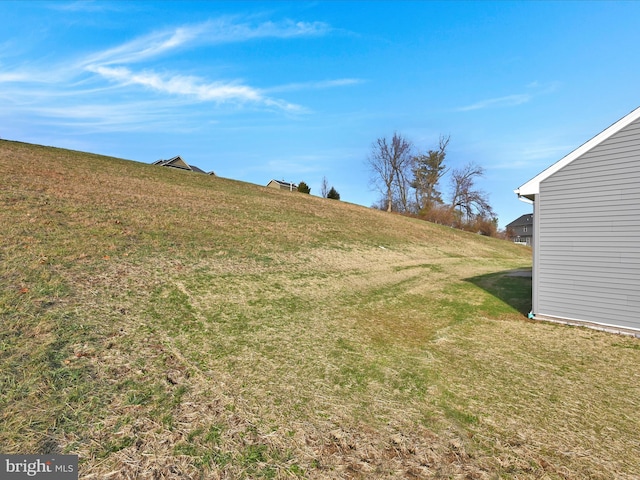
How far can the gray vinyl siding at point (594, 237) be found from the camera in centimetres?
714

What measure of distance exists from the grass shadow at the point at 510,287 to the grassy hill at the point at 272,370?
0.28 metres

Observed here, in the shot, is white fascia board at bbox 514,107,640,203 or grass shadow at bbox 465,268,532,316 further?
grass shadow at bbox 465,268,532,316

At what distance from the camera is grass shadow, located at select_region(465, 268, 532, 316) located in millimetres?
9913

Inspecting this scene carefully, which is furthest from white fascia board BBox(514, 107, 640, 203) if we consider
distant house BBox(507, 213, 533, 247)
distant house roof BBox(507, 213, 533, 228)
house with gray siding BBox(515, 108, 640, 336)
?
distant house roof BBox(507, 213, 533, 228)

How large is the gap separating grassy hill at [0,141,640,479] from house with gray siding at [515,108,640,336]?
731 millimetres

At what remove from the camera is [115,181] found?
18031 mm

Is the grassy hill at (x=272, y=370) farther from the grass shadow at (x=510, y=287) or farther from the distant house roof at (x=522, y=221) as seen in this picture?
the distant house roof at (x=522, y=221)

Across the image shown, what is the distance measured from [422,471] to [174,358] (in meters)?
3.69

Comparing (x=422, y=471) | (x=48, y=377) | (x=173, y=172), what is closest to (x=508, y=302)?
(x=422, y=471)

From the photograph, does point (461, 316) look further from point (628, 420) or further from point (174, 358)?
point (174, 358)

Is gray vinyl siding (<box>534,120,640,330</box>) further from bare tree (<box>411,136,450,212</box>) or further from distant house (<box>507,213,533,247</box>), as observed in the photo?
distant house (<box>507,213,533,247</box>)
